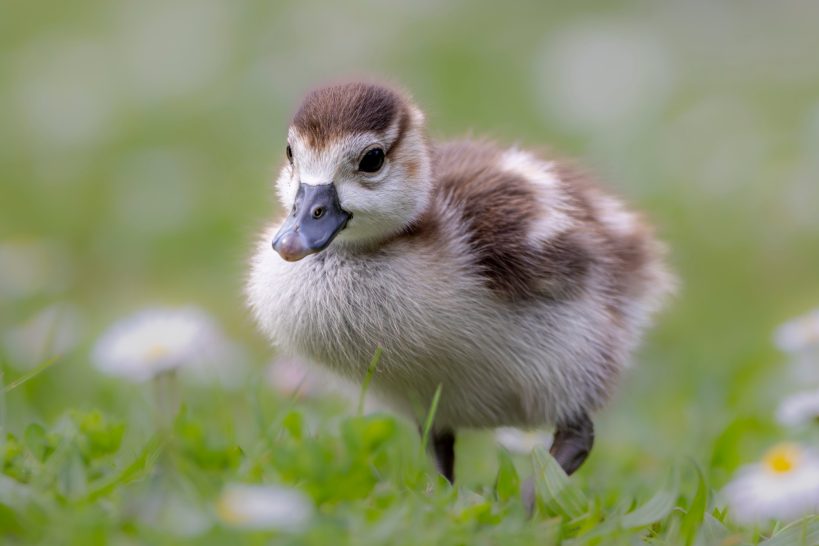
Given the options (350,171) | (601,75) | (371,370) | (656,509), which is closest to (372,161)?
(350,171)

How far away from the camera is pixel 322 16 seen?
348 inches

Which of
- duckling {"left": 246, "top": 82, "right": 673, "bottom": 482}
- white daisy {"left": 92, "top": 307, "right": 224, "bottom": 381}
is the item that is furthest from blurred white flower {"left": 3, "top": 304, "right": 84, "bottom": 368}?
duckling {"left": 246, "top": 82, "right": 673, "bottom": 482}

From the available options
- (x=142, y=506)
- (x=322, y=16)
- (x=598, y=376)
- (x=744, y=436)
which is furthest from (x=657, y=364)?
(x=322, y=16)

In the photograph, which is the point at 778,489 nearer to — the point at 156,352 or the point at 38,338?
the point at 156,352

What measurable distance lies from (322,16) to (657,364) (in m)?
4.66

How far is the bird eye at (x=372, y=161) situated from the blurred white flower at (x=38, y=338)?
1312 mm

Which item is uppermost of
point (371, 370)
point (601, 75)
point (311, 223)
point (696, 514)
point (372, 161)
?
point (601, 75)

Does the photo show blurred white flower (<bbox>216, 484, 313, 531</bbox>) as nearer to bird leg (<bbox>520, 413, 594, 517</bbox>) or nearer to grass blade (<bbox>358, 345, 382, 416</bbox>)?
grass blade (<bbox>358, 345, 382, 416</bbox>)

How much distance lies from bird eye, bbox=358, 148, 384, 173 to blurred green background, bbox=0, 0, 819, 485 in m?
0.46

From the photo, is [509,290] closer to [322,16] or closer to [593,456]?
[593,456]

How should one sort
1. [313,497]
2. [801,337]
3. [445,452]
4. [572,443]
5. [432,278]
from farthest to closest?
[801,337] < [445,452] < [572,443] < [432,278] < [313,497]

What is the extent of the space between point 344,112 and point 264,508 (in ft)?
3.93

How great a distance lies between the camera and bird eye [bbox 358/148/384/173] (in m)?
2.89

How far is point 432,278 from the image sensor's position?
9.76 ft
